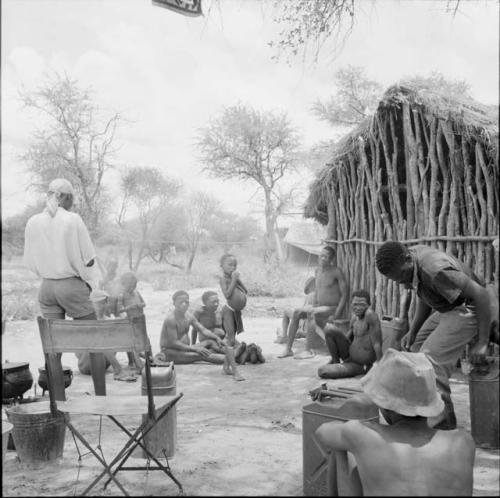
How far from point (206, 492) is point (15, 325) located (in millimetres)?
9481

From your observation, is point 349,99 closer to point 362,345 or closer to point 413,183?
point 413,183

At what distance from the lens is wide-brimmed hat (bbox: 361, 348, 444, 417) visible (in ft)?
7.20

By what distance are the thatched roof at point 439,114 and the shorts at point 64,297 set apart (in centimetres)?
422

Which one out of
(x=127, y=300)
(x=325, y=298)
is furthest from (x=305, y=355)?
(x=127, y=300)

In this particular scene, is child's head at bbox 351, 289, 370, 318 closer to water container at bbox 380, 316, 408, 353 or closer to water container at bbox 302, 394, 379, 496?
water container at bbox 380, 316, 408, 353

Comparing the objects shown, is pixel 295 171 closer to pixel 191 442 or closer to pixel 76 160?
pixel 76 160

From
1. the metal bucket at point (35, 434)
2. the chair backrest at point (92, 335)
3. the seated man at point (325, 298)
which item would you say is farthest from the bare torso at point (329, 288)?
the chair backrest at point (92, 335)

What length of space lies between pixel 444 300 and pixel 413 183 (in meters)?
3.29

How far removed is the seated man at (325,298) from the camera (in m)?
8.20

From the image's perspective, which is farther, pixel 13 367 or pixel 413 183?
pixel 413 183

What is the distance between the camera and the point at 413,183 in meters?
7.08

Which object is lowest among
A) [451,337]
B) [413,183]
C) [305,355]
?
[305,355]

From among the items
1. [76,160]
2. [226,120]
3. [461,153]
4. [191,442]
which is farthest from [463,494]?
[226,120]

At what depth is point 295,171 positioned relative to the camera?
1189 inches
